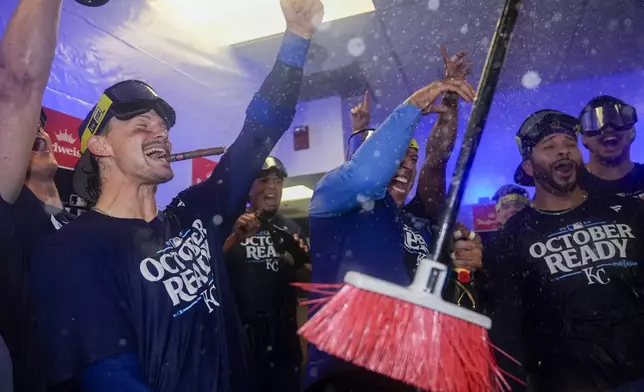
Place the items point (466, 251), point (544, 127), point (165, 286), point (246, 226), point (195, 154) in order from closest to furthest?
point (165, 286), point (466, 251), point (195, 154), point (544, 127), point (246, 226)

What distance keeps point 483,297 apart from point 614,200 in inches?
34.8

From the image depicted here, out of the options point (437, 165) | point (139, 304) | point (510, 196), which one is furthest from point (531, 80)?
point (139, 304)

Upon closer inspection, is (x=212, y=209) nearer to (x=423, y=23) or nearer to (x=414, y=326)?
(x=414, y=326)

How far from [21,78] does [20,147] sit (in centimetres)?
19

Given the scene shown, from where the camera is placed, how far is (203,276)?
182cm

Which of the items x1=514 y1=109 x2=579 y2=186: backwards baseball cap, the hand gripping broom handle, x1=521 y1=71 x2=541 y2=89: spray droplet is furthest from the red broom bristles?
x1=521 y1=71 x2=541 y2=89: spray droplet

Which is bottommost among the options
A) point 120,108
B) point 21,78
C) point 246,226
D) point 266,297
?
point 266,297

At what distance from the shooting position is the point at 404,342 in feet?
3.38

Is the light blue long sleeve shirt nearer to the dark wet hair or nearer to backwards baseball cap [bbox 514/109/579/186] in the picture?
the dark wet hair

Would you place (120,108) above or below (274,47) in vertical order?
below

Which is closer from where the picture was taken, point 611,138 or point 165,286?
point 165,286

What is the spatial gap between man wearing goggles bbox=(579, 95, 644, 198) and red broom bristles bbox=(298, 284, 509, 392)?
2.87m

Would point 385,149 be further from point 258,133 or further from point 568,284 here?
point 568,284

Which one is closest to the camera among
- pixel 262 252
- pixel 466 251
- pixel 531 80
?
pixel 466 251
